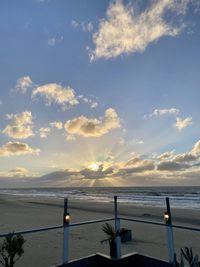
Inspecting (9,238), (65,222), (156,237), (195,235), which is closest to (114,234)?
(65,222)

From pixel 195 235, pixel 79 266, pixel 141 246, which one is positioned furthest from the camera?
pixel 195 235

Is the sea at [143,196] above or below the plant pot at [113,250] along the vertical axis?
above

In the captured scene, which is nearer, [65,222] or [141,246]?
[65,222]

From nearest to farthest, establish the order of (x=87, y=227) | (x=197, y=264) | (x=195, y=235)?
(x=197, y=264)
(x=195, y=235)
(x=87, y=227)

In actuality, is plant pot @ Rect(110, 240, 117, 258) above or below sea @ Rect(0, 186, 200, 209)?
below

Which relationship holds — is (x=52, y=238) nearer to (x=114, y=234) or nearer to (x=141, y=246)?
(x=141, y=246)

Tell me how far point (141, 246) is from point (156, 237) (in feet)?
7.19

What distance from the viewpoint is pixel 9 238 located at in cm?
563

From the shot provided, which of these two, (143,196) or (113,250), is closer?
(113,250)

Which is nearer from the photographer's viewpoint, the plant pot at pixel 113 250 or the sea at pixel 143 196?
the plant pot at pixel 113 250

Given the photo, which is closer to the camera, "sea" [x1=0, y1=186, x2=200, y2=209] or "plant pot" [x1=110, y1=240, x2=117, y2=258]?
"plant pot" [x1=110, y1=240, x2=117, y2=258]

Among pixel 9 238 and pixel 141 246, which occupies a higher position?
pixel 9 238

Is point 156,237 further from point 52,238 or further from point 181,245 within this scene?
point 52,238

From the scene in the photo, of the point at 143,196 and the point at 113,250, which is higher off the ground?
the point at 143,196
